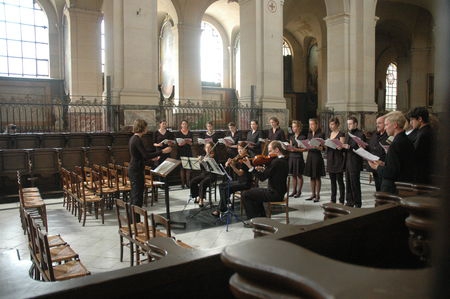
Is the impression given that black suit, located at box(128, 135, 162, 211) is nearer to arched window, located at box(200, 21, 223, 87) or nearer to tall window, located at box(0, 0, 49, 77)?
tall window, located at box(0, 0, 49, 77)

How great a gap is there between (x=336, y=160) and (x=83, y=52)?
12.9 meters

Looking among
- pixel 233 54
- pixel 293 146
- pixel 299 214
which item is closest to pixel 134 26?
pixel 293 146

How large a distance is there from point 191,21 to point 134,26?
8.77m

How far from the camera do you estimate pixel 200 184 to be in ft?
25.5

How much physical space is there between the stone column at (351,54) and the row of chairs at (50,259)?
13.8 meters

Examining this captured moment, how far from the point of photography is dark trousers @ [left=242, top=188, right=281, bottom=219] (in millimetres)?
Result: 6293

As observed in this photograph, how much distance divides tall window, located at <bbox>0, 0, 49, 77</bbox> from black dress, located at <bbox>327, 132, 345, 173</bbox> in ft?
54.6

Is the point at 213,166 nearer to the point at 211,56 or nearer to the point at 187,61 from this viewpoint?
the point at 187,61

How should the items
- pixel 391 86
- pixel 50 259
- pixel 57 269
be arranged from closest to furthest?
1. pixel 50 259
2. pixel 57 269
3. pixel 391 86

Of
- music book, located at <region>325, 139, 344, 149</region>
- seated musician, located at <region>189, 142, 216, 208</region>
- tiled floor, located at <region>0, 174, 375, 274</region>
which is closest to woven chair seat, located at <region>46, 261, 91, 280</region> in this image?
tiled floor, located at <region>0, 174, 375, 274</region>

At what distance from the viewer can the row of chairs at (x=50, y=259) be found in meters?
3.13

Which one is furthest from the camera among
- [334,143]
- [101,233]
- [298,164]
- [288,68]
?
[288,68]

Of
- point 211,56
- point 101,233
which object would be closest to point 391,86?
point 211,56

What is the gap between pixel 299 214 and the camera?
7.33 m
